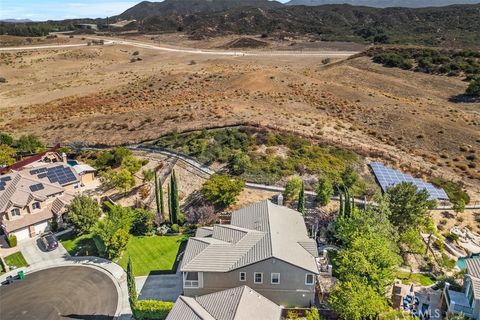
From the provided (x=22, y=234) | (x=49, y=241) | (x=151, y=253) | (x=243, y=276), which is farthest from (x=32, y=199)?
(x=243, y=276)

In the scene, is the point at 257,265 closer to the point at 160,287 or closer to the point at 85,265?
the point at 160,287

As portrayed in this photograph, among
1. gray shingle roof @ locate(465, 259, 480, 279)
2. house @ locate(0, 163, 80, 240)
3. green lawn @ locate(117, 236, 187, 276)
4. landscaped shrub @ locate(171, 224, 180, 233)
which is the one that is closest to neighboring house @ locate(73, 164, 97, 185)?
house @ locate(0, 163, 80, 240)

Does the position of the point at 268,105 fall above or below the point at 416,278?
above

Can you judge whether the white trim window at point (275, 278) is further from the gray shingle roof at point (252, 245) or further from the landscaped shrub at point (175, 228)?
the landscaped shrub at point (175, 228)

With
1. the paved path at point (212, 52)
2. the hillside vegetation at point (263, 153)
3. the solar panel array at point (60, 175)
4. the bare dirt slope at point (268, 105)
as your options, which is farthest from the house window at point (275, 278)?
the paved path at point (212, 52)

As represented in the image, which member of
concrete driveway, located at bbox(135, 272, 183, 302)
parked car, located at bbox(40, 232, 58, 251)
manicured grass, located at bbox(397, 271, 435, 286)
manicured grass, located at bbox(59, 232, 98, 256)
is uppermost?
parked car, located at bbox(40, 232, 58, 251)

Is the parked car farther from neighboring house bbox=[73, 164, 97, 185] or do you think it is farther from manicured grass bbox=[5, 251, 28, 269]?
neighboring house bbox=[73, 164, 97, 185]
